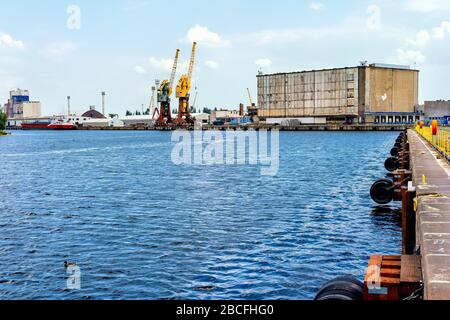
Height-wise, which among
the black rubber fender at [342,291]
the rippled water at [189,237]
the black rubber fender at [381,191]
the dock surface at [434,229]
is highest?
the dock surface at [434,229]

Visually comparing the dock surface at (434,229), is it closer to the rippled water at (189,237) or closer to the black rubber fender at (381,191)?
the rippled water at (189,237)

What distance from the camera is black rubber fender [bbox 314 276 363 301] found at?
37.6 ft

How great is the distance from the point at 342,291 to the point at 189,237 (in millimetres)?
16445

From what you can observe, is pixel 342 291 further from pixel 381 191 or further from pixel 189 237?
pixel 381 191

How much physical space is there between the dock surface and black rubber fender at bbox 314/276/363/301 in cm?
144

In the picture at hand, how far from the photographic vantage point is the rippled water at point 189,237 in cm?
1994

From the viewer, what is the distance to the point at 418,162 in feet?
120

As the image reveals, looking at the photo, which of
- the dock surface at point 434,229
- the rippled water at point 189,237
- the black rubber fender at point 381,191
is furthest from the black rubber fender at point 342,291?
the black rubber fender at point 381,191

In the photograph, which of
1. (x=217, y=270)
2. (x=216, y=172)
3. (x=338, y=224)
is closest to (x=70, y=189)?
(x=216, y=172)

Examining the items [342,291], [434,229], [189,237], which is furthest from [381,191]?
[342,291]

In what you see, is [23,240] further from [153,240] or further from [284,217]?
[284,217]

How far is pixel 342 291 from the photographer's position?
11742mm

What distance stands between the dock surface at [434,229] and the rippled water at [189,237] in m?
3.51
